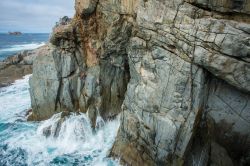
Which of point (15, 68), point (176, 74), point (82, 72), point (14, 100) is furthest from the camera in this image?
point (15, 68)

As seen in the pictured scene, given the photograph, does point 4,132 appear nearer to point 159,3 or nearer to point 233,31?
point 159,3

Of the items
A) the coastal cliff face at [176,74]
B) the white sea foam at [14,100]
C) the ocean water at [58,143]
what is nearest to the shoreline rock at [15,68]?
the white sea foam at [14,100]

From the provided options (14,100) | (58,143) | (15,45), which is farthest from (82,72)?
(15,45)

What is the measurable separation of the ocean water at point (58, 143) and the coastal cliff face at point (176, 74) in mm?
2014

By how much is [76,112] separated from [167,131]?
1031 cm

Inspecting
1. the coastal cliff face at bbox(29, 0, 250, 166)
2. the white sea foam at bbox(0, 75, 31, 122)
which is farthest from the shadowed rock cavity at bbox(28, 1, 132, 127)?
the white sea foam at bbox(0, 75, 31, 122)

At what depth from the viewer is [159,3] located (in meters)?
16.4

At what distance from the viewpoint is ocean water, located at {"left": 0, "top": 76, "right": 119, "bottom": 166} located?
68.6 feet

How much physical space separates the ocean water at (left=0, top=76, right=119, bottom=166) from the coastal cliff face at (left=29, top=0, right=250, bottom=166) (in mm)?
2014

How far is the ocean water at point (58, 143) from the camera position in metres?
20.9

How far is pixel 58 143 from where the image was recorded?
23.1 metres

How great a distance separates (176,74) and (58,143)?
478 inches

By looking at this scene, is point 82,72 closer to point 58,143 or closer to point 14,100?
point 58,143

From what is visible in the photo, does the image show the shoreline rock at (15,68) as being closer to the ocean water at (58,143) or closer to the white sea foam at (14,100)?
the white sea foam at (14,100)
